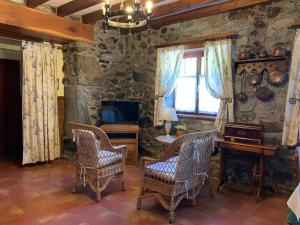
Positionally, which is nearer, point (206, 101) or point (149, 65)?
point (206, 101)

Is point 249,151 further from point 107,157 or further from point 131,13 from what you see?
point 131,13

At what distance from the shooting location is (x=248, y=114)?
11.3ft

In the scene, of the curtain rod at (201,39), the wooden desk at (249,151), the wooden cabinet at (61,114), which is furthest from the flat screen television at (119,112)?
the wooden desk at (249,151)

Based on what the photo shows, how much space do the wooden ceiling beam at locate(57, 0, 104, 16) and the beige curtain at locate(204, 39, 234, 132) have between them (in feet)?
5.82

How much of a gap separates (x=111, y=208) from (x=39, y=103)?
7.97 ft

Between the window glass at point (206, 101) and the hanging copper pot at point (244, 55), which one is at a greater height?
the hanging copper pot at point (244, 55)

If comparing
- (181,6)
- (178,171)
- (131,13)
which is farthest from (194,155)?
(181,6)

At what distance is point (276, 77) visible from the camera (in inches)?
123

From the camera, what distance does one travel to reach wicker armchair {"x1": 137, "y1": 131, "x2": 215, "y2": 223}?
2477 millimetres

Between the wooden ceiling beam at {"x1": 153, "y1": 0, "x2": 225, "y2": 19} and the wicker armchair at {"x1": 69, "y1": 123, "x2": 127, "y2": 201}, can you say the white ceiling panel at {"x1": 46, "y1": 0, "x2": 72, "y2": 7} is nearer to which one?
the wooden ceiling beam at {"x1": 153, "y1": 0, "x2": 225, "y2": 19}

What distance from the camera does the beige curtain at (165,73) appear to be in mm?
4160

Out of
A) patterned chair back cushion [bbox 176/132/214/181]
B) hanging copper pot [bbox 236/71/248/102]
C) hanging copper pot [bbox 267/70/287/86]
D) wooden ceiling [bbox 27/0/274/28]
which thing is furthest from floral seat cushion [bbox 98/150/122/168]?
hanging copper pot [bbox 267/70/287/86]

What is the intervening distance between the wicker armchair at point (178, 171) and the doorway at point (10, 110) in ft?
10.8

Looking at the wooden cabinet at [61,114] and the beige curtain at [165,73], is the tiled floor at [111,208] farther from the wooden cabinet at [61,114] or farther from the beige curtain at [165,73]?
the beige curtain at [165,73]
